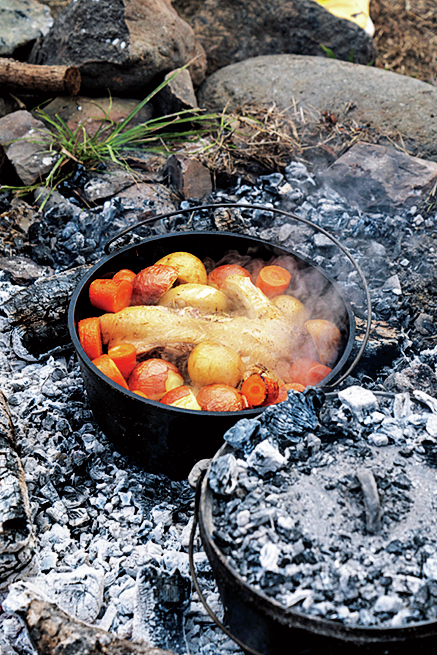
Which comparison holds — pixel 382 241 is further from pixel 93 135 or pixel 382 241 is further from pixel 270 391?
pixel 93 135

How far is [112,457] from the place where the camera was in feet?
9.36

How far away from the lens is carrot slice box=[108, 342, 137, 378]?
8.67ft

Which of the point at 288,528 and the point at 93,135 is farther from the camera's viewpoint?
the point at 93,135

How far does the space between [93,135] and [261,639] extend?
4528 mm

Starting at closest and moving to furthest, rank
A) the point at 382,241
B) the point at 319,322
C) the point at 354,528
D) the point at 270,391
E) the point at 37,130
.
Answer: the point at 354,528 < the point at 270,391 < the point at 319,322 < the point at 382,241 < the point at 37,130

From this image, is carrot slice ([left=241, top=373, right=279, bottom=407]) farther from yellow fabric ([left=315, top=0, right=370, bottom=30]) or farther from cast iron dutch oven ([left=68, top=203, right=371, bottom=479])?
yellow fabric ([left=315, top=0, right=370, bottom=30])

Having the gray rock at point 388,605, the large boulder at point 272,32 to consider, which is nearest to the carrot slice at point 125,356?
the gray rock at point 388,605

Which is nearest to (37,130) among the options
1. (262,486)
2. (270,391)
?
(270,391)

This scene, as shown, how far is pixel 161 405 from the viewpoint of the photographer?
220 centimetres

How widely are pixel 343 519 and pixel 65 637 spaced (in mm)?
1095

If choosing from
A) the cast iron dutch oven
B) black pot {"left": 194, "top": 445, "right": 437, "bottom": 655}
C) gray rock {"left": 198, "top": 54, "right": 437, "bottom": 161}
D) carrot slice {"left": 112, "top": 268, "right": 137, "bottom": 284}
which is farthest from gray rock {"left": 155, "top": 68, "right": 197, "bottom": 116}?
black pot {"left": 194, "top": 445, "right": 437, "bottom": 655}

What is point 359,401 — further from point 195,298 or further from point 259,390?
point 195,298

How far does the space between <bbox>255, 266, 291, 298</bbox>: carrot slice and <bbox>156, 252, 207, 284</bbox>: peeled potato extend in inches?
14.6

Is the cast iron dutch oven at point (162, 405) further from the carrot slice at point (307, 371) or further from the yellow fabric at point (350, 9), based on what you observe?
the yellow fabric at point (350, 9)
